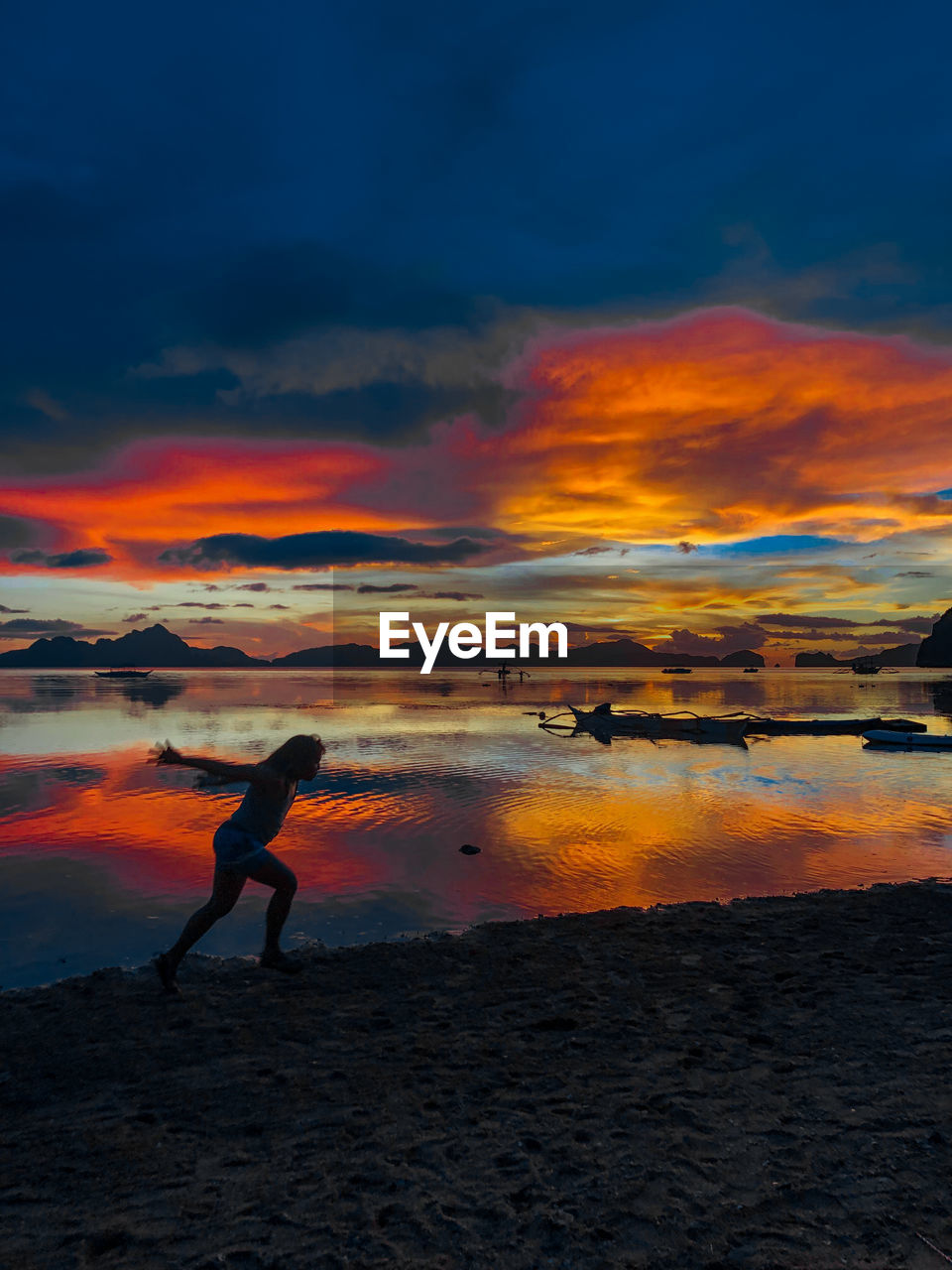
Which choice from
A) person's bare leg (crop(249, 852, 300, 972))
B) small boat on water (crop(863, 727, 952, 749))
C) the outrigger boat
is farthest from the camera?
the outrigger boat

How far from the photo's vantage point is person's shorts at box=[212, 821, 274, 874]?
307 inches

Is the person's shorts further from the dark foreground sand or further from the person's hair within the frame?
the dark foreground sand

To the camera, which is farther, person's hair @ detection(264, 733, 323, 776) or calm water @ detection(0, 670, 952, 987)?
calm water @ detection(0, 670, 952, 987)

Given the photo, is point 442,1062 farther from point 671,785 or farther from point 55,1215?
point 671,785

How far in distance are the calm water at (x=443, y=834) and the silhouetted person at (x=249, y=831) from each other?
8.50ft

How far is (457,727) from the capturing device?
1962 inches

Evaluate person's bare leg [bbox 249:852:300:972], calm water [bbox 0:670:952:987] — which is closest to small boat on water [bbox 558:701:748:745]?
calm water [bbox 0:670:952:987]

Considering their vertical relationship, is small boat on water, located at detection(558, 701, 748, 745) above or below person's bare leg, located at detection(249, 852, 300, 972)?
below

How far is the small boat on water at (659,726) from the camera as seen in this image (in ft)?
146

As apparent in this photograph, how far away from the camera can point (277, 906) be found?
28.0 ft

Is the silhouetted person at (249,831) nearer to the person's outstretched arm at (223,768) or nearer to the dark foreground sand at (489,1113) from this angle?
the person's outstretched arm at (223,768)

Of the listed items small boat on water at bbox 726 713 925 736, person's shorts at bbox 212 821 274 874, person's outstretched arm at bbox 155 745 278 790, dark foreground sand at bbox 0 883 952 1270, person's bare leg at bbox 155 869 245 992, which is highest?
person's outstretched arm at bbox 155 745 278 790

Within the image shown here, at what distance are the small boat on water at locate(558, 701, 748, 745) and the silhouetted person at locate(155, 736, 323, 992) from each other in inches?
1544

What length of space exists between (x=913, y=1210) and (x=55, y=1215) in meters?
5.25
